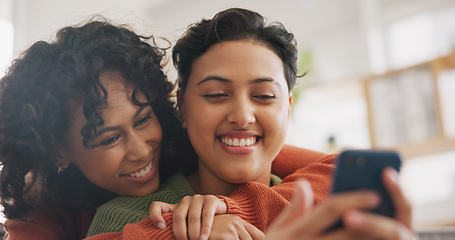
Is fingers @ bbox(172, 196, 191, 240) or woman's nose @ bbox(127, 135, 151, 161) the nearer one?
fingers @ bbox(172, 196, 191, 240)

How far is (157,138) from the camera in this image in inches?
46.6

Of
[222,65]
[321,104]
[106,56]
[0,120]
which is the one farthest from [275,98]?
[321,104]

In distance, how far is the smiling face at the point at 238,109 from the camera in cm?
103

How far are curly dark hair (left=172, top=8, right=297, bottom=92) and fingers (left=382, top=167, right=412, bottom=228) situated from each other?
63 cm

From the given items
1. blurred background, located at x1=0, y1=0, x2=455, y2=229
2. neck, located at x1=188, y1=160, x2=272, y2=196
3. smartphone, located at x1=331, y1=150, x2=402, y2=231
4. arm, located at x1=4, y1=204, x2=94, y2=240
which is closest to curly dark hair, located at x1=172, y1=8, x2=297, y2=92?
neck, located at x1=188, y1=160, x2=272, y2=196

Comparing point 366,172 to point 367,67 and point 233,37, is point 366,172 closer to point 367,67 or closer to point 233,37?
point 233,37

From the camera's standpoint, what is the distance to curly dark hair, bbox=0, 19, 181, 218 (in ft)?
3.71

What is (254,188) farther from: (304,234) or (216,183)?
(304,234)

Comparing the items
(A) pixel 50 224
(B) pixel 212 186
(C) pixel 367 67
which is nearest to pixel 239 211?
(B) pixel 212 186

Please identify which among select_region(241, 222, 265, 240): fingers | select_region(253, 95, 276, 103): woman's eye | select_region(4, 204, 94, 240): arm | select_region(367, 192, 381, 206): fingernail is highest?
select_region(253, 95, 276, 103): woman's eye

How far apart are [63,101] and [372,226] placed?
84 centimetres

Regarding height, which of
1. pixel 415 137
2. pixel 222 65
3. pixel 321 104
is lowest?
pixel 415 137

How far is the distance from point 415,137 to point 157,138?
2785 millimetres

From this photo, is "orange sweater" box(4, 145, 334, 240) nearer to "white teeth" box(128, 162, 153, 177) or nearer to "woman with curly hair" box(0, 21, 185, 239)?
"woman with curly hair" box(0, 21, 185, 239)
